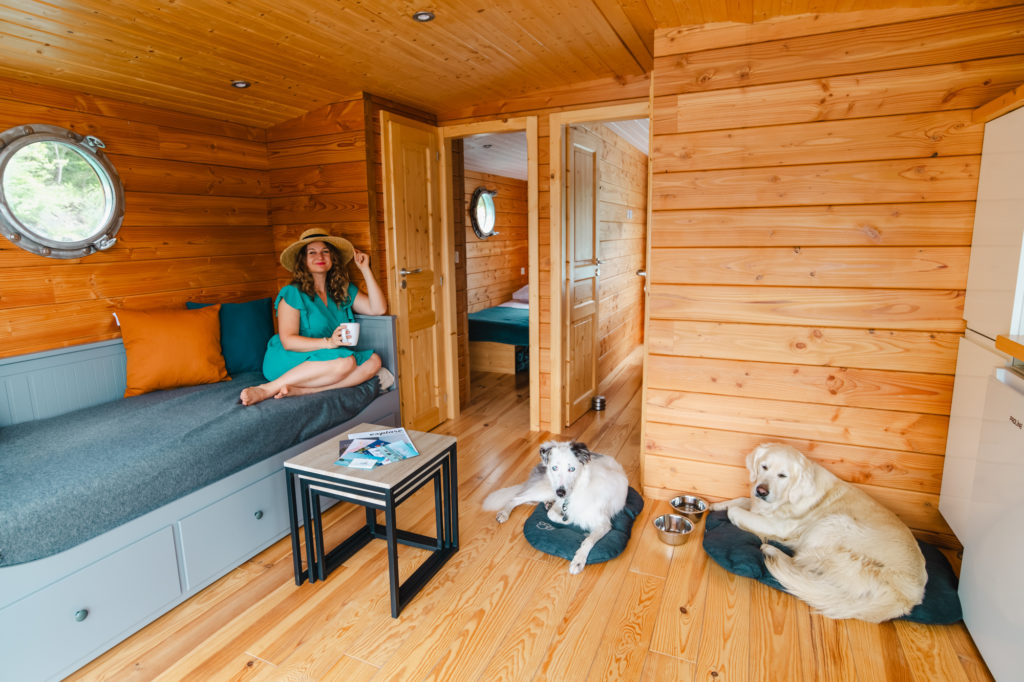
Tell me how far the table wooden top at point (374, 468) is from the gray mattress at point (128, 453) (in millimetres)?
329

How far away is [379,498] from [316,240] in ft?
5.44

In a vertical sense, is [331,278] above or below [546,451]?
above

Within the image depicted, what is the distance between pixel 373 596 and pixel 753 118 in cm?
240

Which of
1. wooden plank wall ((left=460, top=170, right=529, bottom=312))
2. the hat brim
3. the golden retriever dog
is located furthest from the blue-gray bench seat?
wooden plank wall ((left=460, top=170, right=529, bottom=312))

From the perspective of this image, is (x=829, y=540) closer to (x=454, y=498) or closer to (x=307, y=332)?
(x=454, y=498)

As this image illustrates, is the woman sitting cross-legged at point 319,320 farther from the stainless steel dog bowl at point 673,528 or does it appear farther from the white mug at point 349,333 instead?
the stainless steel dog bowl at point 673,528

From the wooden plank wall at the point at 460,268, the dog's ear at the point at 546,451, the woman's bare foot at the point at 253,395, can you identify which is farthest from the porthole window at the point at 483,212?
the dog's ear at the point at 546,451

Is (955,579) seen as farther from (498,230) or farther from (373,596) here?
(498,230)

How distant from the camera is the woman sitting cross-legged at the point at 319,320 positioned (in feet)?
9.09

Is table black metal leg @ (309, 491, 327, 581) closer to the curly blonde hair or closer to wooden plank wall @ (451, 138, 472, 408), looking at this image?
the curly blonde hair

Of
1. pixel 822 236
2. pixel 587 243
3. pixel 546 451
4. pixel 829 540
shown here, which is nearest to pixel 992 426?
pixel 829 540

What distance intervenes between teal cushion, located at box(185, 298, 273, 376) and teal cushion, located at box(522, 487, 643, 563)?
5.71 ft

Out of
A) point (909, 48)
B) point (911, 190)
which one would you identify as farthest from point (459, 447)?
point (909, 48)

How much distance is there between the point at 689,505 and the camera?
262 cm
